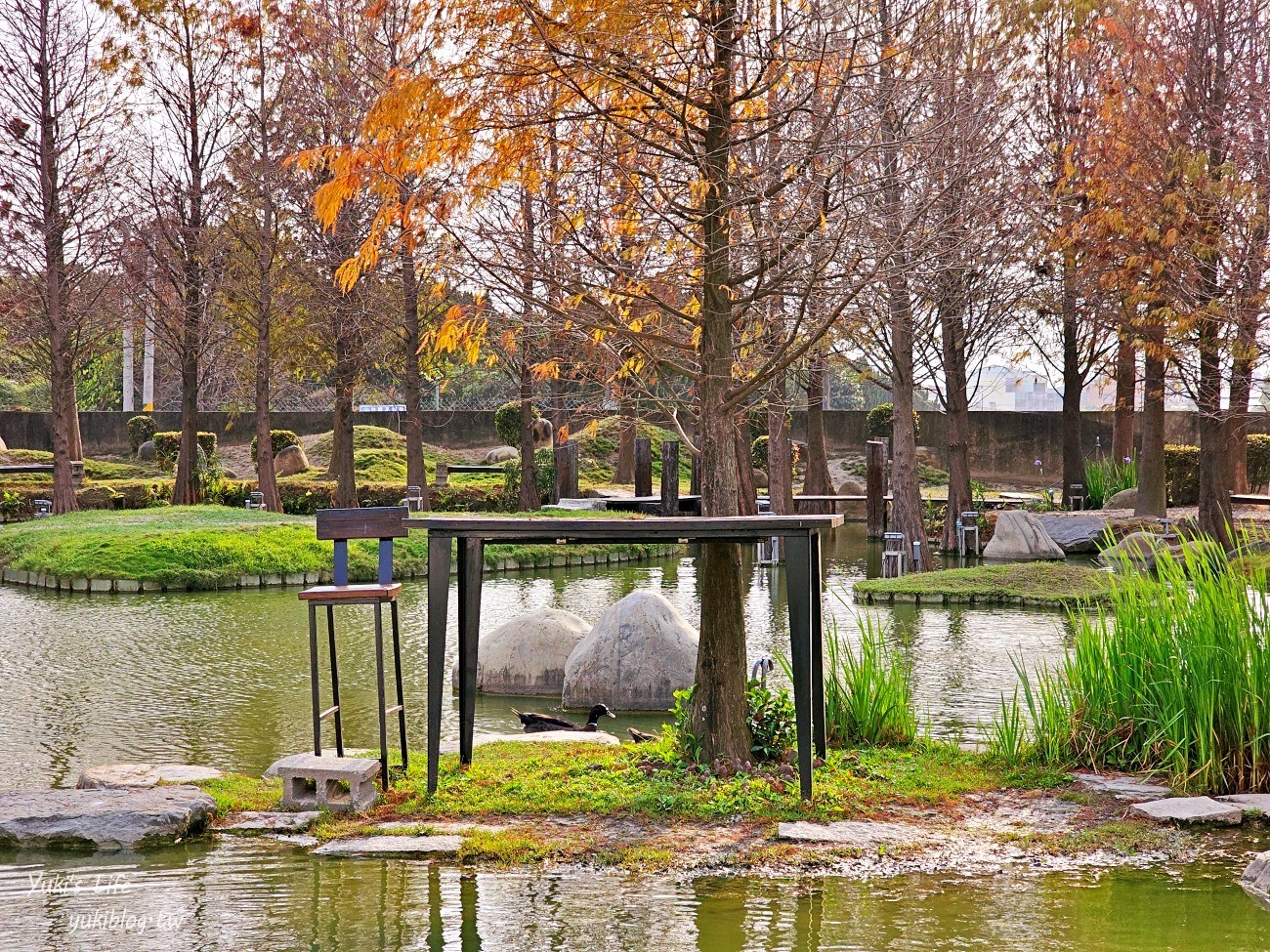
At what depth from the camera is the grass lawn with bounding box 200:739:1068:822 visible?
5.78 meters

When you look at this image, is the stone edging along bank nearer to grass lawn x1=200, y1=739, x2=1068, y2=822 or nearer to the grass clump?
grass lawn x1=200, y1=739, x2=1068, y2=822

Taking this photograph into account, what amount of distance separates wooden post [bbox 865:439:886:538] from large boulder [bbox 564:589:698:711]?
11.6 meters

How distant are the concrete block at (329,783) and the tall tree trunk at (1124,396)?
19055 mm

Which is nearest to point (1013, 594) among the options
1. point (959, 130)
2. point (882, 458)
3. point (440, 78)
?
point (959, 130)

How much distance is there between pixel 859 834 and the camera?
5.40 meters

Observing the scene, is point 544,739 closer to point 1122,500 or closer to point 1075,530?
point 1075,530

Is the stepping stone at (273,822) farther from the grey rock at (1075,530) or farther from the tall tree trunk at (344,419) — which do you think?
the grey rock at (1075,530)

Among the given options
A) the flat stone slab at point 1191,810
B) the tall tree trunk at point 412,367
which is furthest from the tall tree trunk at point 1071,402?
the flat stone slab at point 1191,810

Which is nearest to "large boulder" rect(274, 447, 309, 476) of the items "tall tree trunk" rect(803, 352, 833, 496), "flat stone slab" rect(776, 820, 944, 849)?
"tall tree trunk" rect(803, 352, 833, 496)

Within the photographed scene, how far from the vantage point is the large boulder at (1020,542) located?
64.6 ft

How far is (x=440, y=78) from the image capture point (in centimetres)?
606

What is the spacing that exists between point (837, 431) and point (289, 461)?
15.2m

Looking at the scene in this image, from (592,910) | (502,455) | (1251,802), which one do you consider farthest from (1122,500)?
(592,910)

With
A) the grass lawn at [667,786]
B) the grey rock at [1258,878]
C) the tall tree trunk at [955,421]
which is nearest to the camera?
the grey rock at [1258,878]
